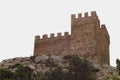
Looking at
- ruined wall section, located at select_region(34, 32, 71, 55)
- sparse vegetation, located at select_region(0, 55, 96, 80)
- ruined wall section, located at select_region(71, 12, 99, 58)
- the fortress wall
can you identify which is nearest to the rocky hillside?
sparse vegetation, located at select_region(0, 55, 96, 80)

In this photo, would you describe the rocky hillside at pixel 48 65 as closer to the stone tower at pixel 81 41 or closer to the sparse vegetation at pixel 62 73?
the sparse vegetation at pixel 62 73

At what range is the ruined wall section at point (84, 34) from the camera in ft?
153

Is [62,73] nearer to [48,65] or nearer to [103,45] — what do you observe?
[48,65]

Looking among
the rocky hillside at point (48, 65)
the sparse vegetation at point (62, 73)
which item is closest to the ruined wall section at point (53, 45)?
the rocky hillside at point (48, 65)

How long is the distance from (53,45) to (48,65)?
3036mm

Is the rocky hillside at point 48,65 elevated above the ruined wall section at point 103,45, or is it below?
below

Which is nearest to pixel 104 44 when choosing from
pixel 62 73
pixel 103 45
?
pixel 103 45

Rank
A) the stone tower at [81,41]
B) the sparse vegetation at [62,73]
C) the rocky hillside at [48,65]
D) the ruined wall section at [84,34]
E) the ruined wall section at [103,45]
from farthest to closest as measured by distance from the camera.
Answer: the ruined wall section at [103,45] < the stone tower at [81,41] < the ruined wall section at [84,34] < the rocky hillside at [48,65] < the sparse vegetation at [62,73]

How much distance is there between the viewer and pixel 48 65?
156 feet

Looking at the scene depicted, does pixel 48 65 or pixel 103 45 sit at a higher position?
pixel 103 45

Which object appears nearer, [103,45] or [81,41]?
[81,41]

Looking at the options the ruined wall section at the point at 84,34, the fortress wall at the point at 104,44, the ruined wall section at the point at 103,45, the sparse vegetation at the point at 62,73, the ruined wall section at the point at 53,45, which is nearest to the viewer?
the sparse vegetation at the point at 62,73

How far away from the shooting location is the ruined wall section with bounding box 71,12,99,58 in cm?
4669

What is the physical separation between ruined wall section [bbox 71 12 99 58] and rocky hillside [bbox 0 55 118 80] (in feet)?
4.30
